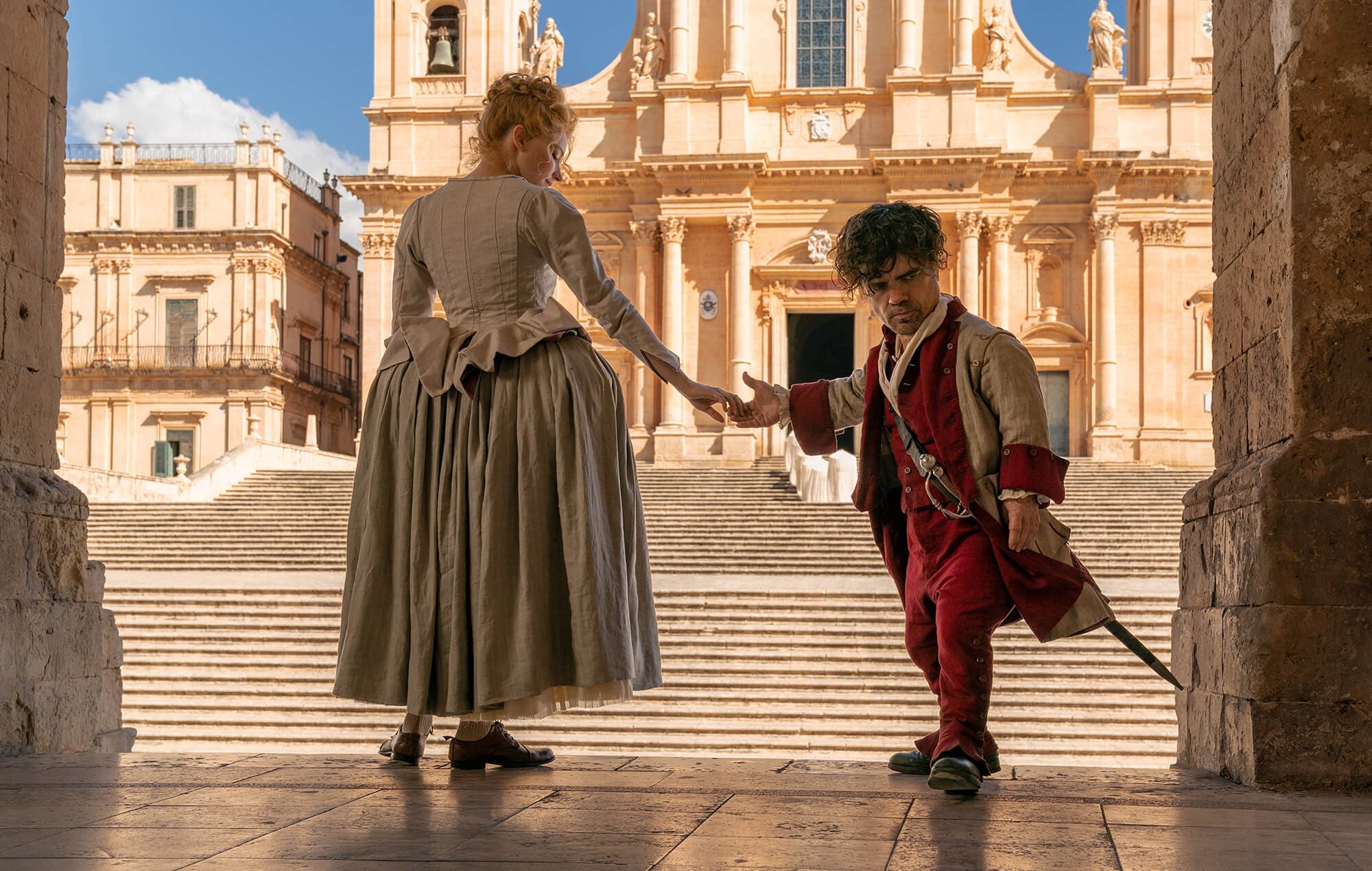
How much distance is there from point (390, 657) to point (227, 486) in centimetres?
1964

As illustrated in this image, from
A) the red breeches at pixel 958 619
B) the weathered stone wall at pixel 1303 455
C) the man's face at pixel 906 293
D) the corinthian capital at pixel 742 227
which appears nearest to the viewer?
the red breeches at pixel 958 619

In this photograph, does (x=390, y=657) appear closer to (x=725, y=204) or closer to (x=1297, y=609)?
(x=1297, y=609)

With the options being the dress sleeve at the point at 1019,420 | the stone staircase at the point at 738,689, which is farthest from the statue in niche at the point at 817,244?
the dress sleeve at the point at 1019,420

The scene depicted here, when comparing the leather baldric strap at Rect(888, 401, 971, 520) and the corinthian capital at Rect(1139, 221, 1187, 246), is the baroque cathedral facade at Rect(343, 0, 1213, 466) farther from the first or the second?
the leather baldric strap at Rect(888, 401, 971, 520)

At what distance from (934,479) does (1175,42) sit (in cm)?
2668

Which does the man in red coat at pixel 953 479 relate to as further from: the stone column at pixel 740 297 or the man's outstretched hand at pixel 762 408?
the stone column at pixel 740 297

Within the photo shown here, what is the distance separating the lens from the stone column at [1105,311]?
27172 mm

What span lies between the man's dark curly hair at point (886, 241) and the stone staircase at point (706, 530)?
10623 mm

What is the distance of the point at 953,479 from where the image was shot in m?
3.86

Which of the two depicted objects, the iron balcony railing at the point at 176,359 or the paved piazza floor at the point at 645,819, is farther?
the iron balcony railing at the point at 176,359

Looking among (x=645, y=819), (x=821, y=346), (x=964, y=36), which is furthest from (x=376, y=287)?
(x=645, y=819)

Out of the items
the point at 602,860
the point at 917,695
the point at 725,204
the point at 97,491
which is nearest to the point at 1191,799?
the point at 602,860

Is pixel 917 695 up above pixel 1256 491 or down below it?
below

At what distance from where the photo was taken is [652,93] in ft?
93.4
